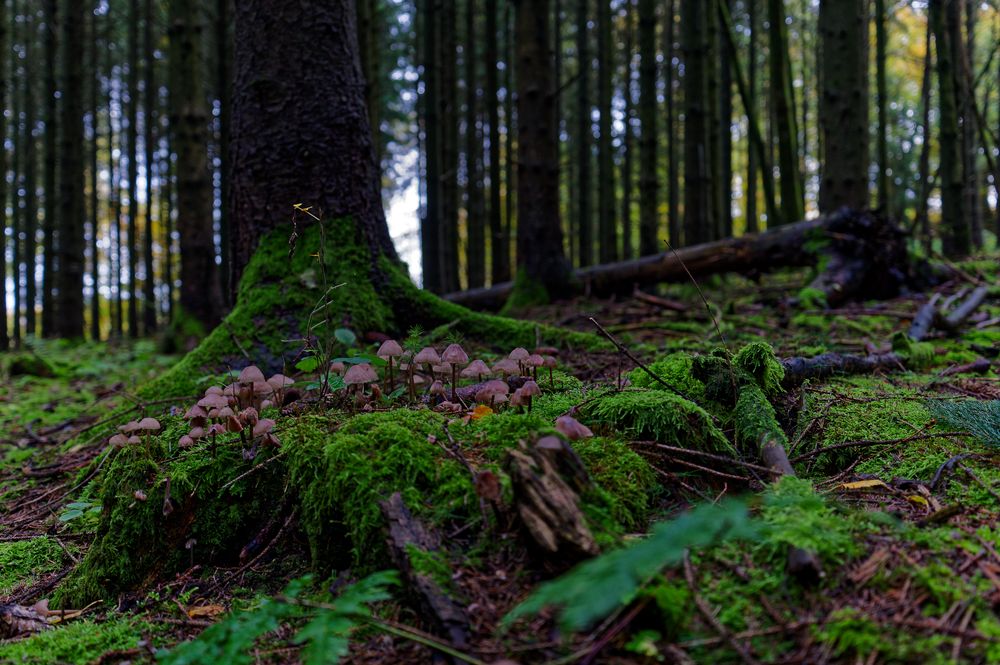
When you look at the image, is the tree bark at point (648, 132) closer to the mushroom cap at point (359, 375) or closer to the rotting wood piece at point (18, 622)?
the mushroom cap at point (359, 375)

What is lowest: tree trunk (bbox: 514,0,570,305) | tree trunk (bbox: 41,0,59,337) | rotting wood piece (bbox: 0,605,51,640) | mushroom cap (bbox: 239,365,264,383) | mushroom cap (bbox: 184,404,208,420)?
rotting wood piece (bbox: 0,605,51,640)

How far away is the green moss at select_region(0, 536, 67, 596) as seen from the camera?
2.58m

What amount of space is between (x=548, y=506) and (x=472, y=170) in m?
15.9

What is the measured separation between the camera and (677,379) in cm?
290

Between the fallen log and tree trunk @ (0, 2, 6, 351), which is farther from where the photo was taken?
tree trunk @ (0, 2, 6, 351)

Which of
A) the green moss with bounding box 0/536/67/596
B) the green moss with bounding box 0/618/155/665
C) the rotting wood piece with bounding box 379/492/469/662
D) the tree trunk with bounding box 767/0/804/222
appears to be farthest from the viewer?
the tree trunk with bounding box 767/0/804/222

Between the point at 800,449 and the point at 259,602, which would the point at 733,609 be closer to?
the point at 800,449

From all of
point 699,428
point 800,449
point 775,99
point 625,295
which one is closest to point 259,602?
point 699,428

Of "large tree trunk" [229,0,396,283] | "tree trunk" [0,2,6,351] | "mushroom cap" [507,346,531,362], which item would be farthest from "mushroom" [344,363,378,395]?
"tree trunk" [0,2,6,351]

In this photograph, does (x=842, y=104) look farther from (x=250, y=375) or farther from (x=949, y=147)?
(x=250, y=375)

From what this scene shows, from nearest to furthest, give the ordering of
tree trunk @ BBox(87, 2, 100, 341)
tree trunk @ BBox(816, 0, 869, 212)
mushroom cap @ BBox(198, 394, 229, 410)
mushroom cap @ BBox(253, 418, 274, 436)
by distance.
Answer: mushroom cap @ BBox(253, 418, 274, 436) < mushroom cap @ BBox(198, 394, 229, 410) < tree trunk @ BBox(816, 0, 869, 212) < tree trunk @ BBox(87, 2, 100, 341)

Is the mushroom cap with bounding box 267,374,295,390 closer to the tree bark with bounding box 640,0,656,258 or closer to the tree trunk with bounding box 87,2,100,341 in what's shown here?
the tree bark with bounding box 640,0,656,258

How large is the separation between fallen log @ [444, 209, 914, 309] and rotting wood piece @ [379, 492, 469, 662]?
5450 mm

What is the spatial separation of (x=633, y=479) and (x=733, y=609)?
0.62 m
